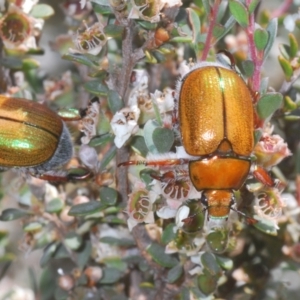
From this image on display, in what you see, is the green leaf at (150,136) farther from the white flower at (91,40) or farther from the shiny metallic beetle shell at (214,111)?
the white flower at (91,40)

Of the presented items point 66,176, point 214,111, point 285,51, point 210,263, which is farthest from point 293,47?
point 66,176

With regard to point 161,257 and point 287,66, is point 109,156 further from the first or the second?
point 287,66

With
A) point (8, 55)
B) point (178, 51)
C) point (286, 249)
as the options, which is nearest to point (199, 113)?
point (178, 51)

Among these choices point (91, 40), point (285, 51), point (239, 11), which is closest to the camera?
point (239, 11)

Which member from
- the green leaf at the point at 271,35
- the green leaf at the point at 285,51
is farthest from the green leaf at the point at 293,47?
the green leaf at the point at 271,35

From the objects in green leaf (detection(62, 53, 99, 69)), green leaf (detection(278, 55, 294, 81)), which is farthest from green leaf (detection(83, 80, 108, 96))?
green leaf (detection(278, 55, 294, 81))

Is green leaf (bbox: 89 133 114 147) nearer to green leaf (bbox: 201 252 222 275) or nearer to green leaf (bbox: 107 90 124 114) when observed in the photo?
green leaf (bbox: 107 90 124 114)

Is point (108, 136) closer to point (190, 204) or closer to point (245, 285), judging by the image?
point (190, 204)

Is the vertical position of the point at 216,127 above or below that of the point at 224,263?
above

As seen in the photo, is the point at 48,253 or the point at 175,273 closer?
the point at 175,273
